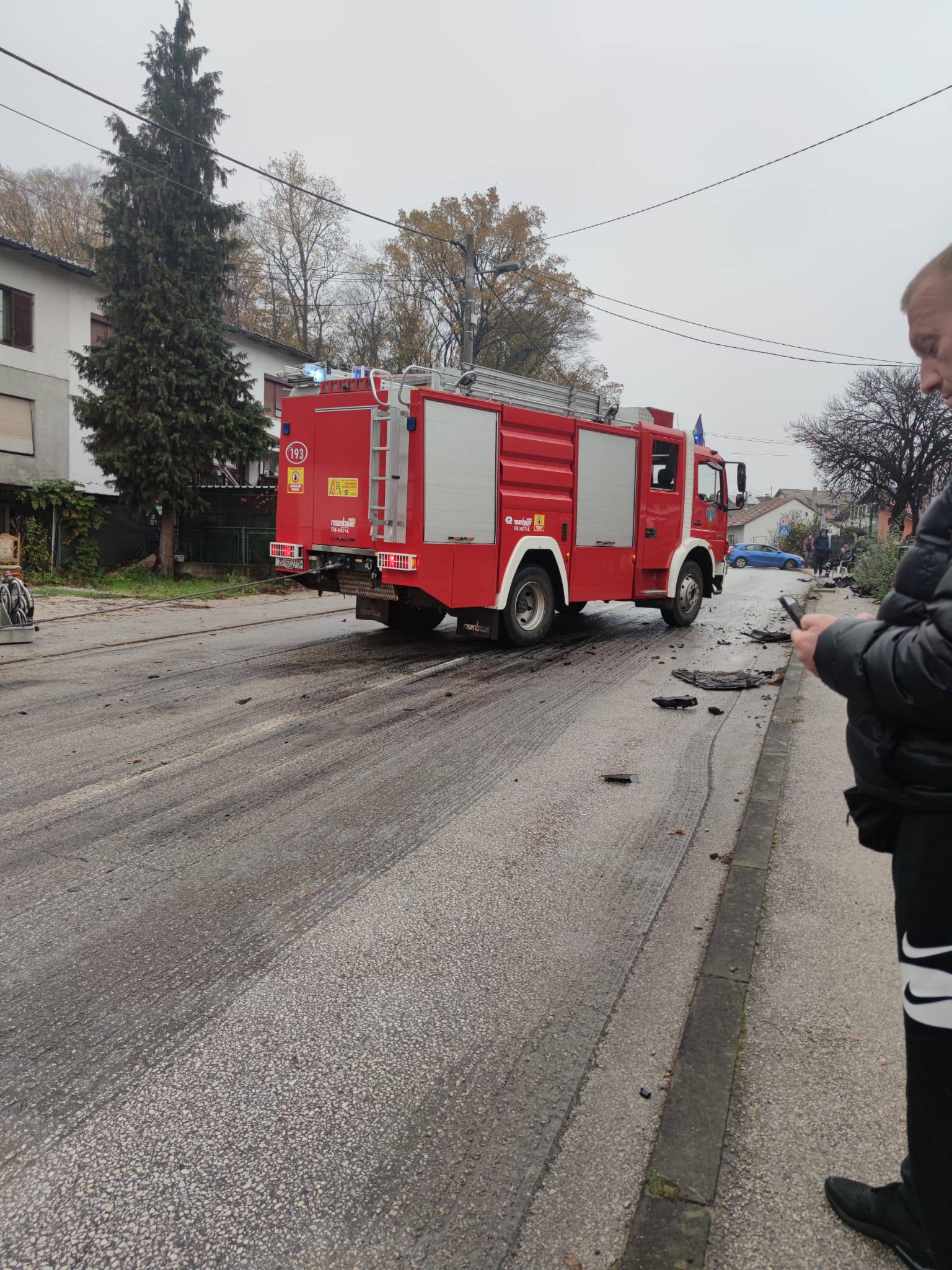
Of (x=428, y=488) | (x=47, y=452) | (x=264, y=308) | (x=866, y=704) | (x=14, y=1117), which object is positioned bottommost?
(x=14, y=1117)

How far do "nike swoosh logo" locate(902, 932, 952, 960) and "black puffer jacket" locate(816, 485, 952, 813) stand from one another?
0.26 meters

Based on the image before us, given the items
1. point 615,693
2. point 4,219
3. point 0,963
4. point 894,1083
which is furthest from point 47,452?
point 894,1083

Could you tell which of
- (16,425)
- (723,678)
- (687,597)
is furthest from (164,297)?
(723,678)

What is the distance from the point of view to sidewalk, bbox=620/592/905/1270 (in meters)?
2.01

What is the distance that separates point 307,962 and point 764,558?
165ft

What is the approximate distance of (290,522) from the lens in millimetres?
10836

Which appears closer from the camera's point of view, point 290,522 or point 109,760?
point 109,760

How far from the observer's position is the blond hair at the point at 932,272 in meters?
1.59

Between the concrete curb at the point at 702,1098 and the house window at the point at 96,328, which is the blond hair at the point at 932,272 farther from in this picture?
the house window at the point at 96,328

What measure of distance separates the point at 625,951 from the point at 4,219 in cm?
3850

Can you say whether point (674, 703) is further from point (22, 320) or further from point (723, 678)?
point (22, 320)

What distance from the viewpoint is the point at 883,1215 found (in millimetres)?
1946

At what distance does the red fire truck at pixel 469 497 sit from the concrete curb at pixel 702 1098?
20.2 ft

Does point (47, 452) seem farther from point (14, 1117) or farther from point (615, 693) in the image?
point (14, 1117)
